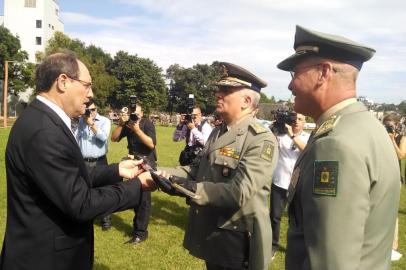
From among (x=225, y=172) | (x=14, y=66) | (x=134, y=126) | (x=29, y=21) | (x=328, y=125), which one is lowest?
(x=225, y=172)

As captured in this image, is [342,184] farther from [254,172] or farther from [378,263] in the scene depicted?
[254,172]

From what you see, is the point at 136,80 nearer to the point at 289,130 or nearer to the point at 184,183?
the point at 289,130

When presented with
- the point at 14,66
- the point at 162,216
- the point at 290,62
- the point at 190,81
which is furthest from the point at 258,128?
the point at 190,81

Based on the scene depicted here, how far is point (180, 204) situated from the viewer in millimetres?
9523

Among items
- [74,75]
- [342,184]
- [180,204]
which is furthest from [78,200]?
[180,204]

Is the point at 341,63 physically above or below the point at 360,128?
above

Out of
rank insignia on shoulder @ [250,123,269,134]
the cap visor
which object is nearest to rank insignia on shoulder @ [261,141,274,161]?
rank insignia on shoulder @ [250,123,269,134]

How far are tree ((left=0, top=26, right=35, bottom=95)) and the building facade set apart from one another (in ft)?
31.3

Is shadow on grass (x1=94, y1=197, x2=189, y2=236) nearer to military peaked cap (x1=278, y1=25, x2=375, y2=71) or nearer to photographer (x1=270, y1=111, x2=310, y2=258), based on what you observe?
photographer (x1=270, y1=111, x2=310, y2=258)

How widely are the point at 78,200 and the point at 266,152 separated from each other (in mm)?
1638

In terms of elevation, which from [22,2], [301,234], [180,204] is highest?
[22,2]

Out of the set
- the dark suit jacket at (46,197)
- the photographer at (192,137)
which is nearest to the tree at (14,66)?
the photographer at (192,137)

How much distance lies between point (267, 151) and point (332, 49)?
1.53 metres

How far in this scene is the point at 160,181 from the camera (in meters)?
2.82
